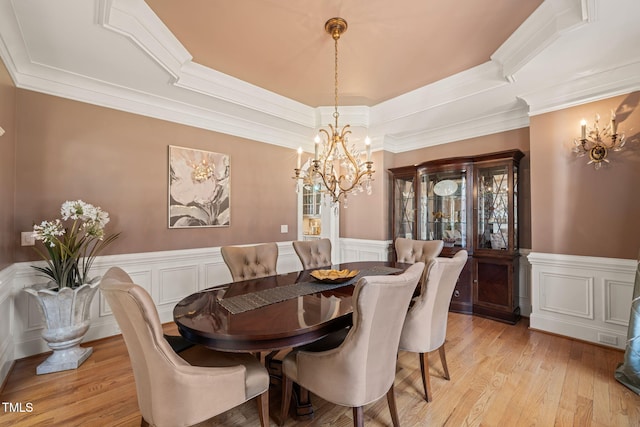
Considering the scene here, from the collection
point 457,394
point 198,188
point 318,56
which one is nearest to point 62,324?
point 198,188

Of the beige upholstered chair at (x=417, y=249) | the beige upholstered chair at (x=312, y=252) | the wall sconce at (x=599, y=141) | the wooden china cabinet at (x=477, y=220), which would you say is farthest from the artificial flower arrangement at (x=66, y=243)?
the wall sconce at (x=599, y=141)

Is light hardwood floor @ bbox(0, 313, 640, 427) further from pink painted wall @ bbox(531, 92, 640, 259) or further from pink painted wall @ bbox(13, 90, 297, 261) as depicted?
pink painted wall @ bbox(13, 90, 297, 261)

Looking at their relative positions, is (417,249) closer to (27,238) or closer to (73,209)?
(73,209)

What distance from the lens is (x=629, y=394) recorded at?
202 cm

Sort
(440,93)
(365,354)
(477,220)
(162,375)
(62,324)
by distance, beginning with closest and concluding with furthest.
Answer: (162,375)
(365,354)
(62,324)
(440,93)
(477,220)

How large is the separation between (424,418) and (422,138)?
3873mm

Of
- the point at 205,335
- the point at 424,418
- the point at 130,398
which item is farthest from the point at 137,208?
the point at 424,418

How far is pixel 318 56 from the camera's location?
2812 mm

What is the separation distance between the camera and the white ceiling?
2086 millimetres

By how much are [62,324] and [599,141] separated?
5.26 m

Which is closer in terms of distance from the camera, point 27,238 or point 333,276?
point 333,276

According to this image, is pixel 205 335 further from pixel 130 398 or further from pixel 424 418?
pixel 424 418

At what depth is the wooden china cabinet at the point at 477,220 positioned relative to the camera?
3.44 metres

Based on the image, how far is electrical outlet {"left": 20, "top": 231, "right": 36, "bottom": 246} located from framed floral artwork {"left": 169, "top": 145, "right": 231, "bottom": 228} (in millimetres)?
1165
